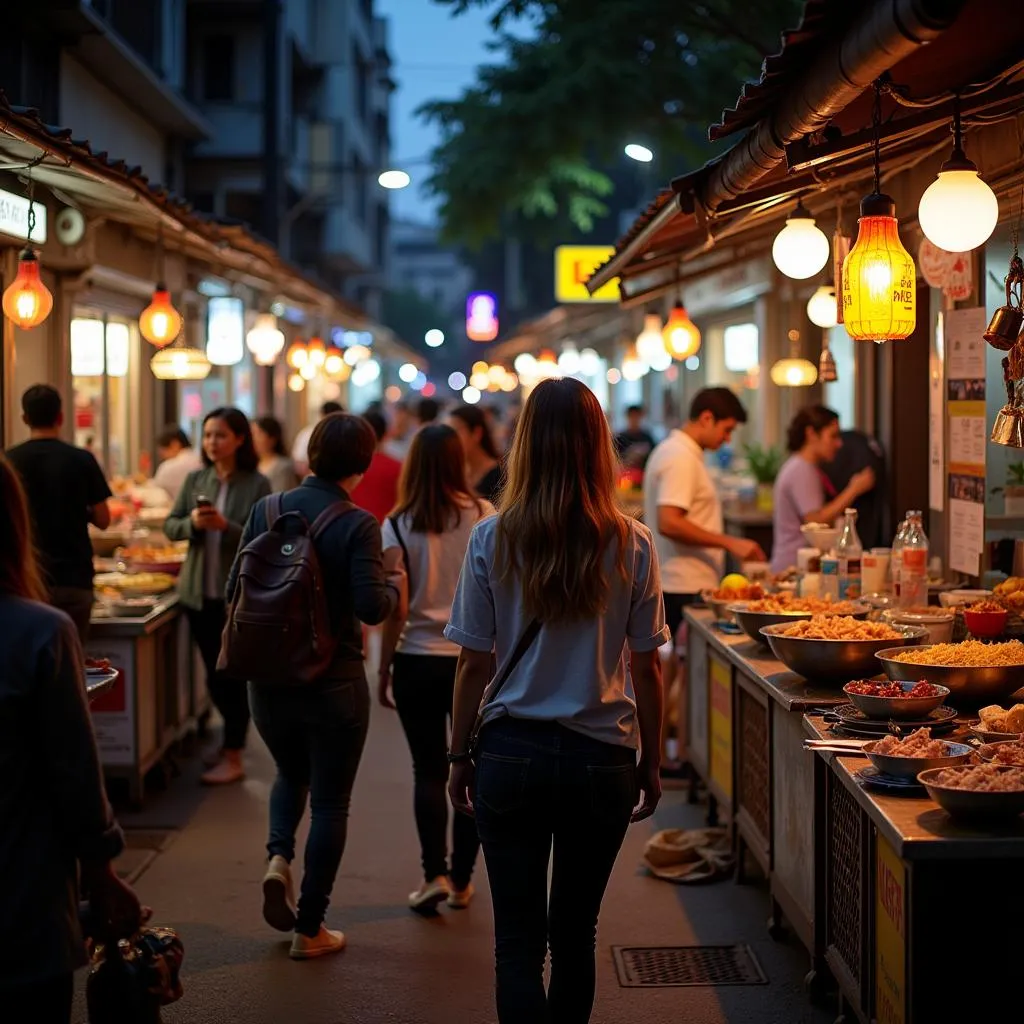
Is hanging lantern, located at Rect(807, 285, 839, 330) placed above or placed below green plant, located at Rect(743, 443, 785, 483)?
above

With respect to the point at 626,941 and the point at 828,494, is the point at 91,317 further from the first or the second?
the point at 626,941

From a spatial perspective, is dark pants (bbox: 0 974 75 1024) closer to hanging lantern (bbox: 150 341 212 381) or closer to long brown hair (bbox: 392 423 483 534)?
long brown hair (bbox: 392 423 483 534)

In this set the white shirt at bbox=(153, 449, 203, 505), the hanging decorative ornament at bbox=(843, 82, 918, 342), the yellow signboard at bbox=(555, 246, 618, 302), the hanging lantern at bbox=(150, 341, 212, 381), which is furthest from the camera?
the yellow signboard at bbox=(555, 246, 618, 302)

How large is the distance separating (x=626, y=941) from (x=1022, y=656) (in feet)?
7.27

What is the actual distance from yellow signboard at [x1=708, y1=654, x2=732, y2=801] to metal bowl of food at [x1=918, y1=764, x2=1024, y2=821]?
3.44 metres

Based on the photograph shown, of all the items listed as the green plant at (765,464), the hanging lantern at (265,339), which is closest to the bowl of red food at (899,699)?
the hanging lantern at (265,339)

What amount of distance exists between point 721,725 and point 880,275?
10.6 feet

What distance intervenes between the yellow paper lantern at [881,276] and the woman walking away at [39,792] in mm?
3207

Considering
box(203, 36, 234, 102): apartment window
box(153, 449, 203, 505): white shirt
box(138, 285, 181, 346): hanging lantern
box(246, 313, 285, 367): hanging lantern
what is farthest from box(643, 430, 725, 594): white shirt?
box(203, 36, 234, 102): apartment window

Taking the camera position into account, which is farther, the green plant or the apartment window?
the apartment window

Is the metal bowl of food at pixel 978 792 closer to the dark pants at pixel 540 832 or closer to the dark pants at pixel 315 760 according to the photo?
the dark pants at pixel 540 832

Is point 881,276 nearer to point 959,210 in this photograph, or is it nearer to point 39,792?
point 959,210

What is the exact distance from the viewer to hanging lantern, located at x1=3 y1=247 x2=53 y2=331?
7840 millimetres

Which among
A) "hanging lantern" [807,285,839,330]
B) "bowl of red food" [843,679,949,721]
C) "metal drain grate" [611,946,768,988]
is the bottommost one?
"metal drain grate" [611,946,768,988]
